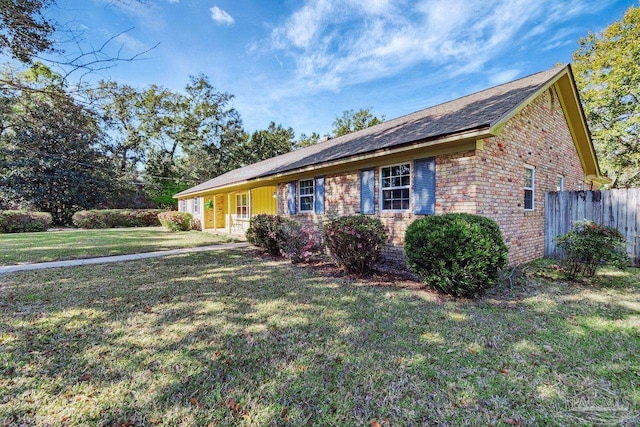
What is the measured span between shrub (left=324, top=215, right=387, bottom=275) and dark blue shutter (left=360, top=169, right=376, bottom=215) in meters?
1.63

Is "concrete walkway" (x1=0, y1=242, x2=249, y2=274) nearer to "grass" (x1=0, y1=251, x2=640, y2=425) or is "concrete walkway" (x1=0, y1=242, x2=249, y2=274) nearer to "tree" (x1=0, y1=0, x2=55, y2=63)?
"grass" (x1=0, y1=251, x2=640, y2=425)

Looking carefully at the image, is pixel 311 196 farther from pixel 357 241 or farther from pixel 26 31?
pixel 26 31

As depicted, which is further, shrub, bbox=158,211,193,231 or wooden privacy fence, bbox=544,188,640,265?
shrub, bbox=158,211,193,231

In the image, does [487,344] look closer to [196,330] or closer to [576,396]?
[576,396]

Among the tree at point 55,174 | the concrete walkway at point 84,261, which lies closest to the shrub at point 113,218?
the tree at point 55,174

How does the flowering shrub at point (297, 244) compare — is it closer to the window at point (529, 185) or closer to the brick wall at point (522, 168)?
the brick wall at point (522, 168)

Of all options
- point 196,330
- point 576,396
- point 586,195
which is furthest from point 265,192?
point 576,396

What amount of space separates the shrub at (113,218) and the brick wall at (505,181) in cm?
2060

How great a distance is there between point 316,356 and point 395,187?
547cm

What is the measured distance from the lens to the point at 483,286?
4.98m

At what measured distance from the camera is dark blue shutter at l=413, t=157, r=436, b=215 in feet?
22.3

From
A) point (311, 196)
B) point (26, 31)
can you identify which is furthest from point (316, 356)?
point (311, 196)

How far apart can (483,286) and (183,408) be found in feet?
15.7

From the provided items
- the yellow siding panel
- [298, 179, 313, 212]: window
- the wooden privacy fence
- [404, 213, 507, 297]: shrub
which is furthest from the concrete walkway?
the wooden privacy fence
